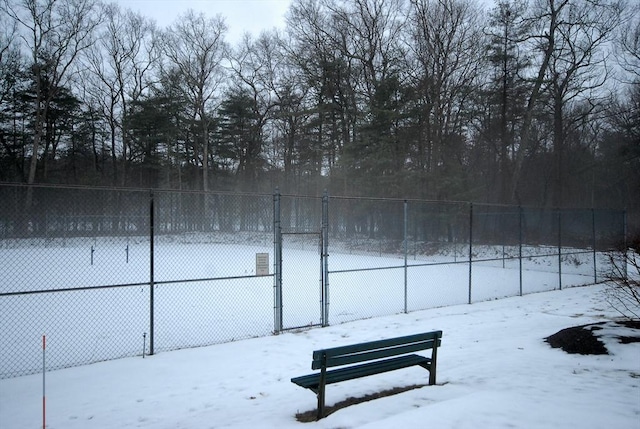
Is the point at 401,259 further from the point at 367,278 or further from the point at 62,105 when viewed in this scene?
the point at 62,105

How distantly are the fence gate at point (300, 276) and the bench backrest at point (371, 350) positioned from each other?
11.8 feet

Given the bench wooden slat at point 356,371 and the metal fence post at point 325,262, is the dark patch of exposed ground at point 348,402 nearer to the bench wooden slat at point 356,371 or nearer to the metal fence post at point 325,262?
the bench wooden slat at point 356,371

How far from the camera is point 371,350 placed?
521cm

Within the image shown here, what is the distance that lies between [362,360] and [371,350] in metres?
0.41

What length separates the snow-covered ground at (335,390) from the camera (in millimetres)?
4473

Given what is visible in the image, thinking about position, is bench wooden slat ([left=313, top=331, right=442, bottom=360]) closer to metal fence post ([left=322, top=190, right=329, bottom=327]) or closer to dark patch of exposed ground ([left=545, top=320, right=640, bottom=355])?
dark patch of exposed ground ([left=545, top=320, right=640, bottom=355])

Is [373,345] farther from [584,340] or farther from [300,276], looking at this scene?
[300,276]

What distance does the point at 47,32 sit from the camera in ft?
118

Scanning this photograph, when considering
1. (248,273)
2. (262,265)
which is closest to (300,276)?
(248,273)

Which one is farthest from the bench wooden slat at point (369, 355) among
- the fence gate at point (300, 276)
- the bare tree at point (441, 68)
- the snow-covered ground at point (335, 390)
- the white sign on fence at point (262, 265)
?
the bare tree at point (441, 68)

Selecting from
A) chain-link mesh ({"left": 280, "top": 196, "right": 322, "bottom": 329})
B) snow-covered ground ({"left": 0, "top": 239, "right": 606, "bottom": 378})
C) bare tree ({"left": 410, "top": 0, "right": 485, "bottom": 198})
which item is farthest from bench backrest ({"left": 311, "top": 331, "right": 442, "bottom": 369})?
bare tree ({"left": 410, "top": 0, "right": 485, "bottom": 198})

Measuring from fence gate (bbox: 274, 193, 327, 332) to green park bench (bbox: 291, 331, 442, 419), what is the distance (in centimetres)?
354

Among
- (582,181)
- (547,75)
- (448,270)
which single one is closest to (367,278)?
(448,270)

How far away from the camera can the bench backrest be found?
4562 mm
